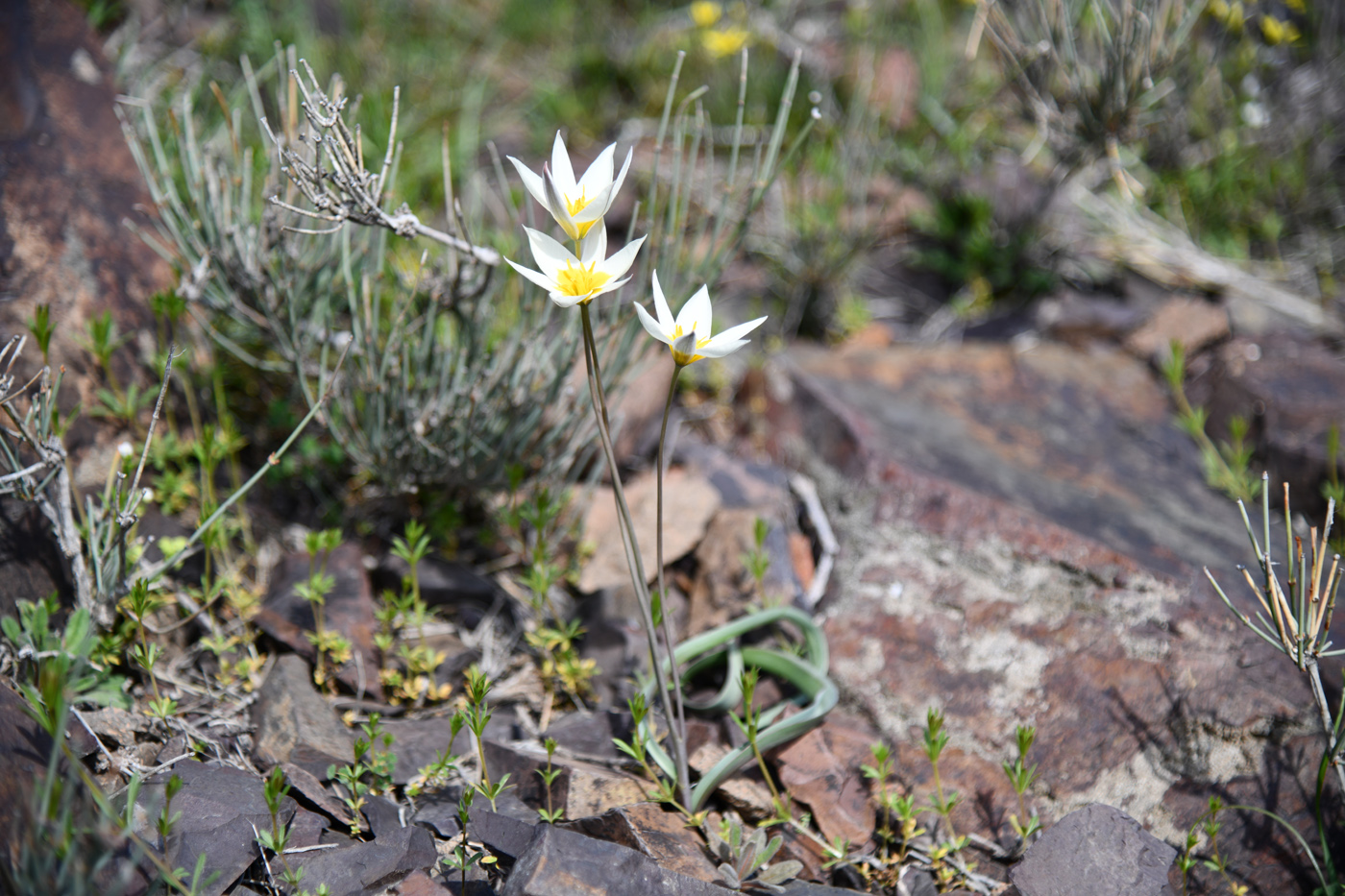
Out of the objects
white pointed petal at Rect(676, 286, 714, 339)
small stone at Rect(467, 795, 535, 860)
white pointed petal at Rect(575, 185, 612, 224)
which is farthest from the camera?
small stone at Rect(467, 795, 535, 860)

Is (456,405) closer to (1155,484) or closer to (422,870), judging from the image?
(422,870)

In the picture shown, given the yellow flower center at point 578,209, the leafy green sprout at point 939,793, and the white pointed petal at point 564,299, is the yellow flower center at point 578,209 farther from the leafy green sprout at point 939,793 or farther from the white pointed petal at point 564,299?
the leafy green sprout at point 939,793

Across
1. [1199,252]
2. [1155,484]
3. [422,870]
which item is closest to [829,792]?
[422,870]

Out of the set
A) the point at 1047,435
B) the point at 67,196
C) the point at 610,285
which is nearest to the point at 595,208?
the point at 610,285

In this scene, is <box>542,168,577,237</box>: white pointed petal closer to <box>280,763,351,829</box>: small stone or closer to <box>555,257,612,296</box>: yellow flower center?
<box>555,257,612,296</box>: yellow flower center

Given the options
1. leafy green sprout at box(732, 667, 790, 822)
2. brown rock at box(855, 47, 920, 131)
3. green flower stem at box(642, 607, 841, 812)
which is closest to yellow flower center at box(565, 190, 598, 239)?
leafy green sprout at box(732, 667, 790, 822)

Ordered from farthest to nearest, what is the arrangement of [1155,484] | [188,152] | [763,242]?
1. [763,242]
2. [1155,484]
3. [188,152]
